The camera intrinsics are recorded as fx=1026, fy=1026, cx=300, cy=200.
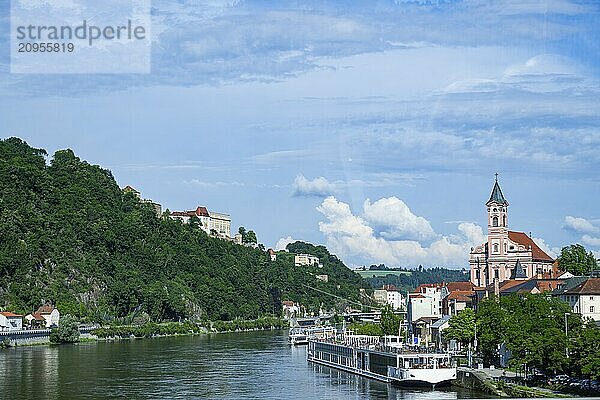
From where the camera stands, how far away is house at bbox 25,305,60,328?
30.2 metres

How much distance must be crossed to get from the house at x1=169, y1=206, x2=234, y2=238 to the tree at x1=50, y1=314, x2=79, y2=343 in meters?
20.3

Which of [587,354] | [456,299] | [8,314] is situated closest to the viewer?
[587,354]

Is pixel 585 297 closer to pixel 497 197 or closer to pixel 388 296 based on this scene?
pixel 497 197

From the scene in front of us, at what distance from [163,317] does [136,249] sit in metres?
4.90

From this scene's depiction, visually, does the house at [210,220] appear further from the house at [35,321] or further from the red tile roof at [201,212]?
the house at [35,321]

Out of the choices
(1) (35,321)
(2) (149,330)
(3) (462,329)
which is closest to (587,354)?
(3) (462,329)

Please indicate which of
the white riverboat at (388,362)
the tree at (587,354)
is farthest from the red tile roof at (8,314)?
the tree at (587,354)

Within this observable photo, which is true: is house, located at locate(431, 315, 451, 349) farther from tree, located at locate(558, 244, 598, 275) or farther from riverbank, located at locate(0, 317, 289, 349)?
riverbank, located at locate(0, 317, 289, 349)

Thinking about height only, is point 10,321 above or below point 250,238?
below

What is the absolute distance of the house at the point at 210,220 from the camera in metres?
53.4

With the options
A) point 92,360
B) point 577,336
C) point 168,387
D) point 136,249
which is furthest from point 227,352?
point 136,249

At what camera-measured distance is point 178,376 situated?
1789 cm

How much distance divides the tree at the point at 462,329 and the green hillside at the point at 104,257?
15586 millimetres

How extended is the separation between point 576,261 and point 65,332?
48.7 ft
